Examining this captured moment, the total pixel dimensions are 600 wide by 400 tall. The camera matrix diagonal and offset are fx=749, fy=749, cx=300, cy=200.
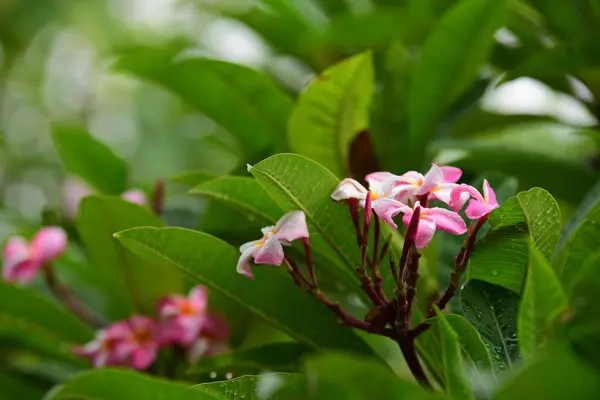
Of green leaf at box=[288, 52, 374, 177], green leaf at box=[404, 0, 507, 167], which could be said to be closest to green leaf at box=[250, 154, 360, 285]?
green leaf at box=[288, 52, 374, 177]

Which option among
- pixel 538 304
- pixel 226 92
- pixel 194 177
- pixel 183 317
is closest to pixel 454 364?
pixel 538 304

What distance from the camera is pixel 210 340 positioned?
995mm

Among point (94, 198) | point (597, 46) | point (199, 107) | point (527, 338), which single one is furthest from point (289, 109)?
point (527, 338)

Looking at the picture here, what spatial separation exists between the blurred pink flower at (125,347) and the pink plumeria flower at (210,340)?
2.2 inches

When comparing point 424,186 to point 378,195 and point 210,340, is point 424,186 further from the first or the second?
point 210,340

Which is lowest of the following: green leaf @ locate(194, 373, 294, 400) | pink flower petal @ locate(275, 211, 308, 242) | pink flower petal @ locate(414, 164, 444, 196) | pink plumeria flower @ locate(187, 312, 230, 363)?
pink plumeria flower @ locate(187, 312, 230, 363)

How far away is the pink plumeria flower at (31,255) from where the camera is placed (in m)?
1.04

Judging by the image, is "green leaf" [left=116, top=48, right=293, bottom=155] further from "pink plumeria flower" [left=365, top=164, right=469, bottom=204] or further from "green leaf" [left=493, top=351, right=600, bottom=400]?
"green leaf" [left=493, top=351, right=600, bottom=400]

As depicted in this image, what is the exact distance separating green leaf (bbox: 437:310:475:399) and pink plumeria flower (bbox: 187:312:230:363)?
0.51m

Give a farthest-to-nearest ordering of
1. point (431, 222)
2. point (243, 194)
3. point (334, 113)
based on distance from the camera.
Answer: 1. point (334, 113)
2. point (243, 194)
3. point (431, 222)

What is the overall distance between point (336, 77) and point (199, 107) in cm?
A: 27

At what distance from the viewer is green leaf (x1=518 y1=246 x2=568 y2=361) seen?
0.48 metres

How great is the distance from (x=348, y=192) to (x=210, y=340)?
44 cm

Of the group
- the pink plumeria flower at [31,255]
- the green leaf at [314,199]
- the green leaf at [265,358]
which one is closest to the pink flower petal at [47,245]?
the pink plumeria flower at [31,255]
